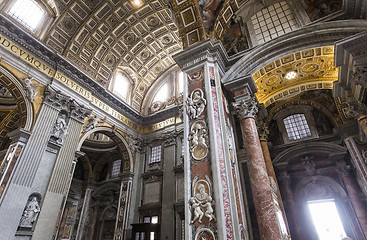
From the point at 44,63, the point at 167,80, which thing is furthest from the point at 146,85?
the point at 44,63

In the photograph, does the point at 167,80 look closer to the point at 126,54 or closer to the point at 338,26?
the point at 126,54

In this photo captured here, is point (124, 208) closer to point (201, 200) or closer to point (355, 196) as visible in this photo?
point (201, 200)

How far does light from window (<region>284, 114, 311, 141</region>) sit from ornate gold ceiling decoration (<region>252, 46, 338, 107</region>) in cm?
360

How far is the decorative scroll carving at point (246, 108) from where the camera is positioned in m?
6.47

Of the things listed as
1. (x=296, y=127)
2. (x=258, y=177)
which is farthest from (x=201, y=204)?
(x=296, y=127)

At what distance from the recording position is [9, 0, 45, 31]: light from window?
32.8 ft

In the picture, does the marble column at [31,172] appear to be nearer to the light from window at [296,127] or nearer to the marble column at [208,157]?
the marble column at [208,157]

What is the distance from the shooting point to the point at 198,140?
564 cm

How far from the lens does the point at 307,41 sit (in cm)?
679

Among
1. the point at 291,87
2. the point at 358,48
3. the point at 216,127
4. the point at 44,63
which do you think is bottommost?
the point at 216,127

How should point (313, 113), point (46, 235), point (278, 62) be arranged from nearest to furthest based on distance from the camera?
1. point (278, 62)
2. point (46, 235)
3. point (313, 113)

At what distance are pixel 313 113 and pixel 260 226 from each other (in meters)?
8.92

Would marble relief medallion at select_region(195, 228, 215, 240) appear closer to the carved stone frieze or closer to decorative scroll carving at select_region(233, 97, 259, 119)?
decorative scroll carving at select_region(233, 97, 259, 119)

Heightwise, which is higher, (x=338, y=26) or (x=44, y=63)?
(x=44, y=63)
